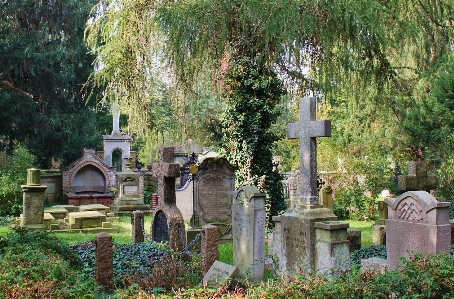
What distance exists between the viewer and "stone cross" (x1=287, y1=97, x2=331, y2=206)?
7016mm

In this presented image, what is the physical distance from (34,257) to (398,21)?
7487 millimetres

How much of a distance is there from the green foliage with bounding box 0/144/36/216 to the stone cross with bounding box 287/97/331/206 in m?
11.5

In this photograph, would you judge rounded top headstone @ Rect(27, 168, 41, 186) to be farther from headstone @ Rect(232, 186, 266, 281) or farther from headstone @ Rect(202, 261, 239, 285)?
headstone @ Rect(202, 261, 239, 285)

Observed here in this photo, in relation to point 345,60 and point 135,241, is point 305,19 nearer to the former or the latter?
point 345,60

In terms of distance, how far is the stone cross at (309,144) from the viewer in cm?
702

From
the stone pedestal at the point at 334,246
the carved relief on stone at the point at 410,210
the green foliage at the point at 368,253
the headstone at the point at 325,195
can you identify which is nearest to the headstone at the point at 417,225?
the carved relief on stone at the point at 410,210

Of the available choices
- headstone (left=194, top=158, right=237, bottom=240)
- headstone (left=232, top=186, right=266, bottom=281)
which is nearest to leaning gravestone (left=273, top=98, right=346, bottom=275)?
headstone (left=232, top=186, right=266, bottom=281)

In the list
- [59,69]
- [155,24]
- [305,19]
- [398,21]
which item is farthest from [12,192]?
[398,21]

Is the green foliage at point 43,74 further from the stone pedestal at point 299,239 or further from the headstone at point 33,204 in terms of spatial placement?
the stone pedestal at point 299,239

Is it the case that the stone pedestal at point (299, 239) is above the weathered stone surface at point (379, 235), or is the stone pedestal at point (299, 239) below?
above

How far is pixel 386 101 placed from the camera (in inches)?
445

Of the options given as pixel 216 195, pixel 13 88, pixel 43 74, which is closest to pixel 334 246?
pixel 216 195

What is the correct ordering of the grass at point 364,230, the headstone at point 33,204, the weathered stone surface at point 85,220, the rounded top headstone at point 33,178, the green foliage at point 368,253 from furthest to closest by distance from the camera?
the weathered stone surface at point 85,220
the rounded top headstone at point 33,178
the headstone at point 33,204
the grass at point 364,230
the green foliage at point 368,253

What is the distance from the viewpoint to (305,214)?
6.77 meters
